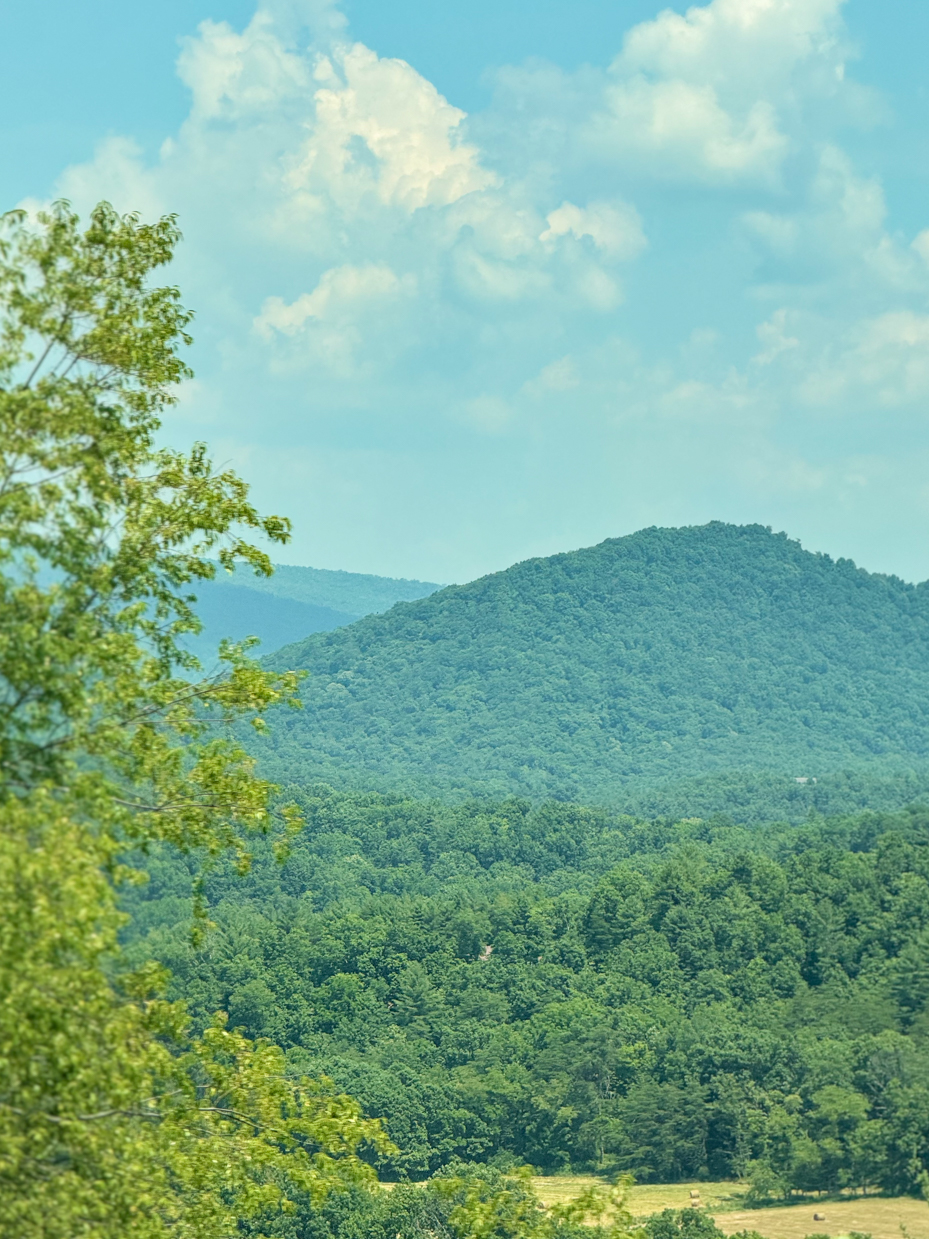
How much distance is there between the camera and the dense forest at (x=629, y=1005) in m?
69.5

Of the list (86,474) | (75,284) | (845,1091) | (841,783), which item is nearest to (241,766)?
(86,474)

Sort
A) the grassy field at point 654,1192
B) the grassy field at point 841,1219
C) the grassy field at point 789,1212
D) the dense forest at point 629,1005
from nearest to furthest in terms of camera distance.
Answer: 1. the grassy field at point 841,1219
2. the grassy field at point 789,1212
3. the grassy field at point 654,1192
4. the dense forest at point 629,1005

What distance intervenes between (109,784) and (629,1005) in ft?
257

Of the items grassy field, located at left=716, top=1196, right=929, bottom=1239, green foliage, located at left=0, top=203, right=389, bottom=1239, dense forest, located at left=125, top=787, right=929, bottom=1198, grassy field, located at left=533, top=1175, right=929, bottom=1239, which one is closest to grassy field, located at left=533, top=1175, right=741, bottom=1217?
grassy field, located at left=533, top=1175, right=929, bottom=1239

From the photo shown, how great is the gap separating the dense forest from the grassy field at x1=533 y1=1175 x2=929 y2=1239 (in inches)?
70.1

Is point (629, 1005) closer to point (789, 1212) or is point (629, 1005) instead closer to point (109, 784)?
point (789, 1212)

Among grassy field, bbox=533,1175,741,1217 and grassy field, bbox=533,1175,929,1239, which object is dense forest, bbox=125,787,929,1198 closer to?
grassy field, bbox=533,1175,741,1217

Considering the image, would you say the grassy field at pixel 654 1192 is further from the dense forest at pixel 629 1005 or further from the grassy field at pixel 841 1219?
the grassy field at pixel 841 1219

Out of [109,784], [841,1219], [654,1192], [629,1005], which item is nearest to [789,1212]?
[841,1219]

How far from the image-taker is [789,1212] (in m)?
62.4

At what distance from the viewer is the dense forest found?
228 feet

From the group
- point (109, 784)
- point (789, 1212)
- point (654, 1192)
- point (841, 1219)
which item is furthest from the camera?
point (654, 1192)

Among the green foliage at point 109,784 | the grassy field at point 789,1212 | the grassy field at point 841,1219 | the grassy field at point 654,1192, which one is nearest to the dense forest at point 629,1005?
the grassy field at point 654,1192

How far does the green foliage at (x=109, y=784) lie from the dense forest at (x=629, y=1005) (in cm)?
4614
